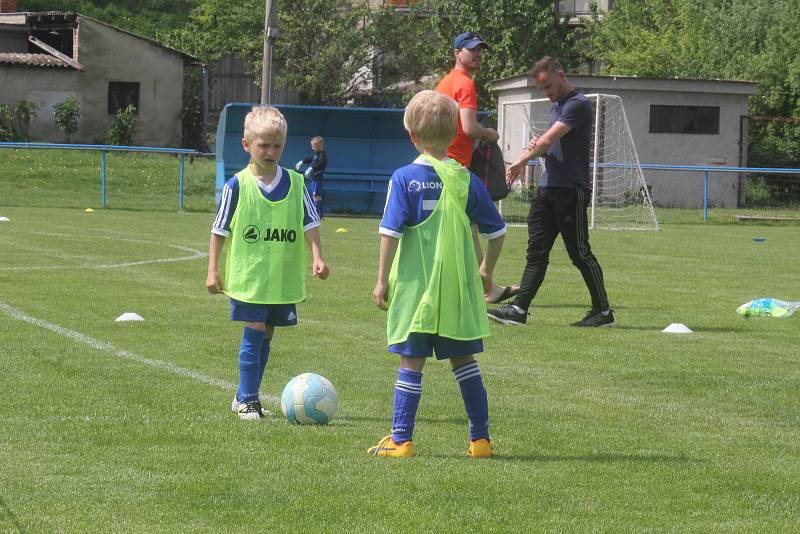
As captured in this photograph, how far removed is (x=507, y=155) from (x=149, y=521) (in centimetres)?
3087

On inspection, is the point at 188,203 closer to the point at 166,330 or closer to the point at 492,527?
the point at 166,330

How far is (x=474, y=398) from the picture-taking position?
5.57 m

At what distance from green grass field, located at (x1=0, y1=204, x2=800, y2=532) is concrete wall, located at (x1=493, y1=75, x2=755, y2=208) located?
2243 cm

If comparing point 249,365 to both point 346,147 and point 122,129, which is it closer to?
point 346,147

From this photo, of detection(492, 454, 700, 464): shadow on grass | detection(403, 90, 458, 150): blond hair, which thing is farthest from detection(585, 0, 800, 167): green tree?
detection(403, 90, 458, 150): blond hair

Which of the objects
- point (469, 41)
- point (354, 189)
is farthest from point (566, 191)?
point (354, 189)

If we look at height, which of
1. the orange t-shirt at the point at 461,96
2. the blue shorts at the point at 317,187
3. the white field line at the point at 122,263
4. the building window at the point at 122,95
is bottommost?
the white field line at the point at 122,263

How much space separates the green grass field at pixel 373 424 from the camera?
4.66 meters

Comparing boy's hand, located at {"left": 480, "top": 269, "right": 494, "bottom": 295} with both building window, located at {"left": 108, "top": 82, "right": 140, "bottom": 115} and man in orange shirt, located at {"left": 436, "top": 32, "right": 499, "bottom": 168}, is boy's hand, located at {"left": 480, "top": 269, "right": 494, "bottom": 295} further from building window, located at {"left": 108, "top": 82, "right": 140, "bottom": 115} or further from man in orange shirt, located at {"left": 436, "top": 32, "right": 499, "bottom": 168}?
building window, located at {"left": 108, "top": 82, "right": 140, "bottom": 115}

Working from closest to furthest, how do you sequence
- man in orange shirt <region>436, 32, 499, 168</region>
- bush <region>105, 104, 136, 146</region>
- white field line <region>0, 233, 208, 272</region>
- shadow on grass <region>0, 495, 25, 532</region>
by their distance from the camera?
shadow on grass <region>0, 495, 25, 532</region> < man in orange shirt <region>436, 32, 499, 168</region> < white field line <region>0, 233, 208, 272</region> < bush <region>105, 104, 136, 146</region>

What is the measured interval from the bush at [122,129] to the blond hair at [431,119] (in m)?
36.0

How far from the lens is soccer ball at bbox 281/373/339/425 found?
6.21 metres

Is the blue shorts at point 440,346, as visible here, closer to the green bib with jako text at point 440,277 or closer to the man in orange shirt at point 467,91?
the green bib with jako text at point 440,277

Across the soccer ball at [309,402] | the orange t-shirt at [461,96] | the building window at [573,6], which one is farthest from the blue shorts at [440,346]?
the building window at [573,6]
